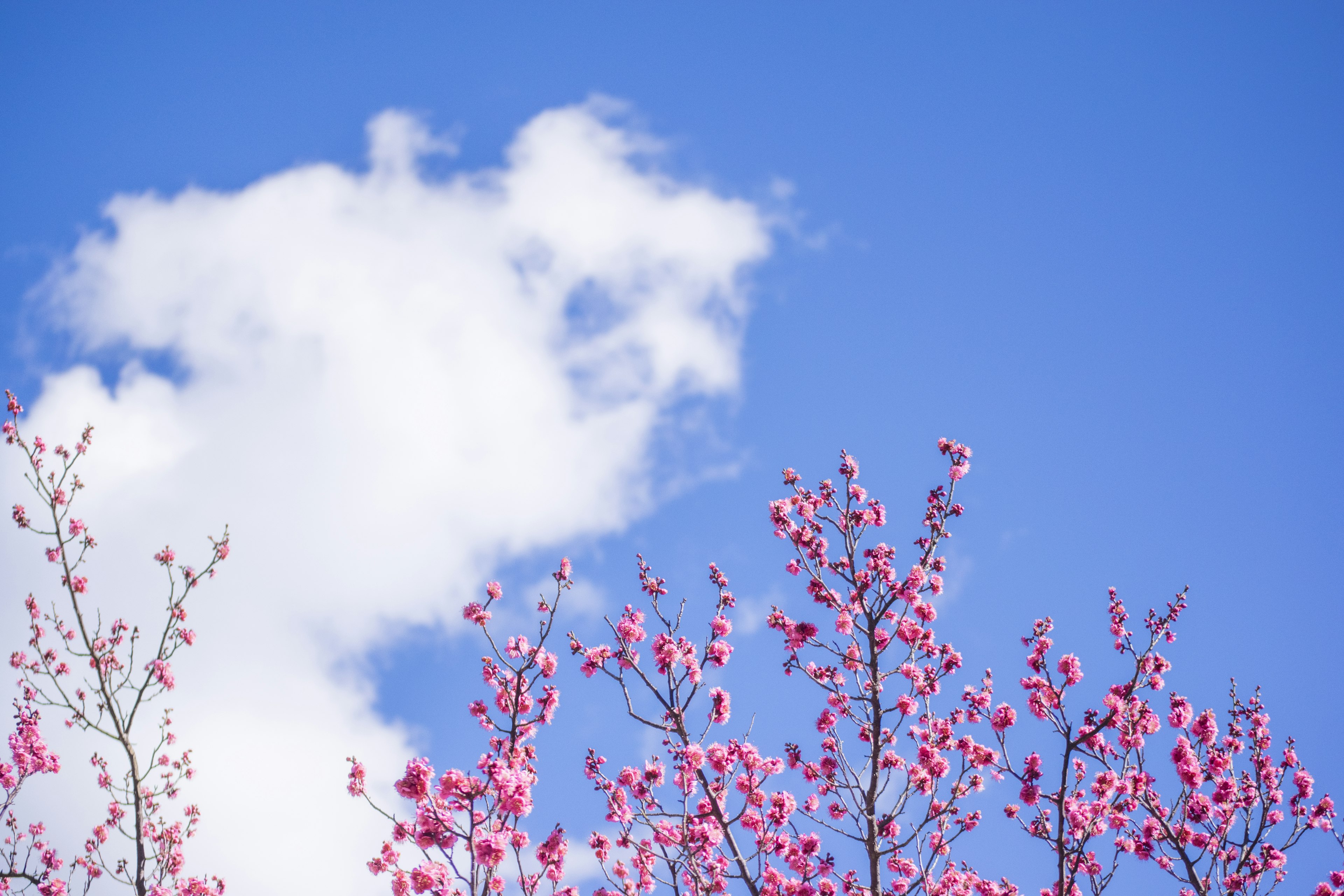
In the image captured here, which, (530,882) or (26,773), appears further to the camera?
(26,773)

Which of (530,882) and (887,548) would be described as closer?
(530,882)

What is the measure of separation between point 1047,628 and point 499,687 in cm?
658

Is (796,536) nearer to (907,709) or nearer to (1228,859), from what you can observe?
(907,709)

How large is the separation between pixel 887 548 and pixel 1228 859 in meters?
6.27

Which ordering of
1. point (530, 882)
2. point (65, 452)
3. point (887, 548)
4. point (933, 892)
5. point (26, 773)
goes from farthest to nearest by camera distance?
point (26, 773), point (933, 892), point (65, 452), point (887, 548), point (530, 882)

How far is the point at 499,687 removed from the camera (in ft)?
28.6

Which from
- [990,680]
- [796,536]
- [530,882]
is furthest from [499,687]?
[990,680]

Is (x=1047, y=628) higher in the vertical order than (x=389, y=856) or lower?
higher

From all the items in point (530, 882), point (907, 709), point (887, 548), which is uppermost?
point (887, 548)

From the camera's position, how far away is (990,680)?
999 cm

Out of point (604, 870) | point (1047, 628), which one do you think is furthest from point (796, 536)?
point (604, 870)

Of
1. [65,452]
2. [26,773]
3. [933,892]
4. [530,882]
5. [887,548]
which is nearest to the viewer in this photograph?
[530,882]

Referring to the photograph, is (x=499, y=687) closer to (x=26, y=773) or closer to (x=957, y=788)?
(x=957, y=788)

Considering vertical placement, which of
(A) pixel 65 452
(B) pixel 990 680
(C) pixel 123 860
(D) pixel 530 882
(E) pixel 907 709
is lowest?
(D) pixel 530 882
